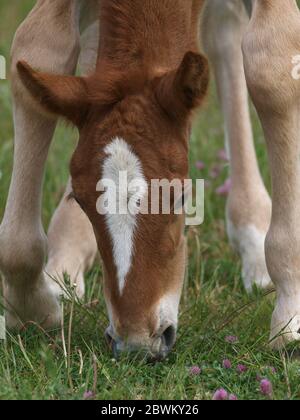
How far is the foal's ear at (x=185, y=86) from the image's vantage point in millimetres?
3662

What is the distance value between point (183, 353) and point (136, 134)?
835 mm

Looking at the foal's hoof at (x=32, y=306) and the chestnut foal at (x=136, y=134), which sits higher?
the chestnut foal at (x=136, y=134)

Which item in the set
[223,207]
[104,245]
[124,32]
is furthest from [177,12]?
[223,207]

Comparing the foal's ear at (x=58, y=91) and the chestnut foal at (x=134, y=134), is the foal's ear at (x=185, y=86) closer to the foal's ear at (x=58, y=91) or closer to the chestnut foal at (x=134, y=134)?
the chestnut foal at (x=134, y=134)

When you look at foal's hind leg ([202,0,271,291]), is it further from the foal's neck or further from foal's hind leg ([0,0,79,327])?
the foal's neck

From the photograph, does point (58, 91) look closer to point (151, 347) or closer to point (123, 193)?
point (123, 193)

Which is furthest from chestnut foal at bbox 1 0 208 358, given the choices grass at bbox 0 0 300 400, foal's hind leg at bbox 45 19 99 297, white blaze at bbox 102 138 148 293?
foal's hind leg at bbox 45 19 99 297

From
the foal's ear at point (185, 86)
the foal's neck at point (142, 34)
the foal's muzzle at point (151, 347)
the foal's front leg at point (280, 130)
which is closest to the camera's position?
the foal's ear at point (185, 86)

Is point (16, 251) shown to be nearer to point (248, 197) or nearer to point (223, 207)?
point (248, 197)

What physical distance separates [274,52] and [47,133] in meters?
0.97

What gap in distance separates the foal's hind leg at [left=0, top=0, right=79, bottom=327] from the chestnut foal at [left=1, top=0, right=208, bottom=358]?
37cm

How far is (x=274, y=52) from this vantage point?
13.7 ft

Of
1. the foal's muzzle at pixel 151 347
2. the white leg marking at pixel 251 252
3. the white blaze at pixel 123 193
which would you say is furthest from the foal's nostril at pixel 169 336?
the white leg marking at pixel 251 252
